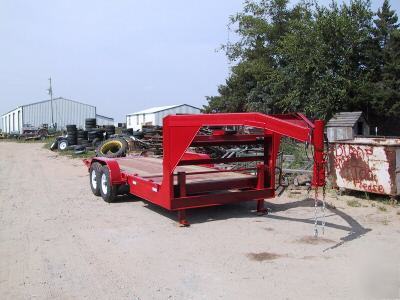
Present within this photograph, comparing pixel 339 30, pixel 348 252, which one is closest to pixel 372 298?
pixel 348 252

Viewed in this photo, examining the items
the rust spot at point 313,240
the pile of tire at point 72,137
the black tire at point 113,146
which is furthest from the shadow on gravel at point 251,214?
the pile of tire at point 72,137

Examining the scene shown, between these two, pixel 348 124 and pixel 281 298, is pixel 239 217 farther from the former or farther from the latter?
pixel 348 124

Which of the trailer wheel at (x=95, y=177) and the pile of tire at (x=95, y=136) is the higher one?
the pile of tire at (x=95, y=136)

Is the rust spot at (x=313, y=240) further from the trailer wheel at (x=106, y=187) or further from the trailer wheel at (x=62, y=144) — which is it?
the trailer wheel at (x=62, y=144)

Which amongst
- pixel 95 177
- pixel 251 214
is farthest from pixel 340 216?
pixel 95 177

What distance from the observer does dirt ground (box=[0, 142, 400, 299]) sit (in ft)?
16.1

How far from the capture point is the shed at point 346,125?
24453 millimetres

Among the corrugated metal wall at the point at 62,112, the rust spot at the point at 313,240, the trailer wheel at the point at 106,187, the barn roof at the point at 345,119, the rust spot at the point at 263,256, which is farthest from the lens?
the corrugated metal wall at the point at 62,112

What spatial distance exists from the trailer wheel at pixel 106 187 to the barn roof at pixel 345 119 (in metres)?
18.0

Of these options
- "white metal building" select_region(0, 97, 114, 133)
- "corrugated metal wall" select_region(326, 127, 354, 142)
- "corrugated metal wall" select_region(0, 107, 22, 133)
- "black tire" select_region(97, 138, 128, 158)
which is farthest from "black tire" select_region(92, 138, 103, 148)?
"corrugated metal wall" select_region(0, 107, 22, 133)

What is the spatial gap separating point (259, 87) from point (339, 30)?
30.6ft

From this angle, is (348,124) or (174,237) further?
(348,124)

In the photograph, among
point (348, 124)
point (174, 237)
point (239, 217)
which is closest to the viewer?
point (174, 237)

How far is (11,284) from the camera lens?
16.9ft
